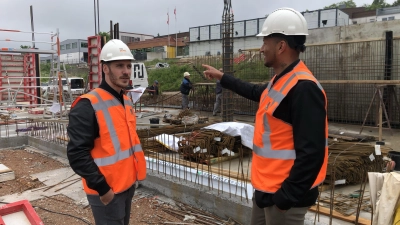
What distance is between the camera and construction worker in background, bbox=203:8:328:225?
6.64 feet

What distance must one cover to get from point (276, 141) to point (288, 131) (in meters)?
0.11

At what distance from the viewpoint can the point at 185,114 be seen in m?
11.8

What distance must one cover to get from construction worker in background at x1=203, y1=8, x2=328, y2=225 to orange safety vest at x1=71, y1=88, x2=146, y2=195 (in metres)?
1.01

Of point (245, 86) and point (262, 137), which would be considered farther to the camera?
point (245, 86)

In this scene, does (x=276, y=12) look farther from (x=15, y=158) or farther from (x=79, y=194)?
(x=15, y=158)

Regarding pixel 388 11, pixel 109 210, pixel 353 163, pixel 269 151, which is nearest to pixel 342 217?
pixel 353 163

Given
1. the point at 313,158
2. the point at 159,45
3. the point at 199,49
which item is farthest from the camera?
the point at 159,45

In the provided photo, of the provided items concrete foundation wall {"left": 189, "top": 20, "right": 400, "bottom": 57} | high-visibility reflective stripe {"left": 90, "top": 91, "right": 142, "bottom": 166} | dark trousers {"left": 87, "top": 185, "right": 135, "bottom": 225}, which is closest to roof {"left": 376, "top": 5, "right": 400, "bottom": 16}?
concrete foundation wall {"left": 189, "top": 20, "right": 400, "bottom": 57}

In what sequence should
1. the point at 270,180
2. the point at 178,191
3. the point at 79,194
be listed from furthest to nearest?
the point at 79,194 → the point at 178,191 → the point at 270,180

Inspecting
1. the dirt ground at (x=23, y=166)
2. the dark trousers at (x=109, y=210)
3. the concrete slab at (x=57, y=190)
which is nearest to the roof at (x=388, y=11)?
the dirt ground at (x=23, y=166)

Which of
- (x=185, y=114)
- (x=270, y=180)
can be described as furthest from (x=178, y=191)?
(x=185, y=114)

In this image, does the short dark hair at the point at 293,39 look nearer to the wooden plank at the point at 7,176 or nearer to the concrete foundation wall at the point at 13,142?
the wooden plank at the point at 7,176

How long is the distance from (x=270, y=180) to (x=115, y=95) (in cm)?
142

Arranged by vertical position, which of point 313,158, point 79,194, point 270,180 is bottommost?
point 79,194
